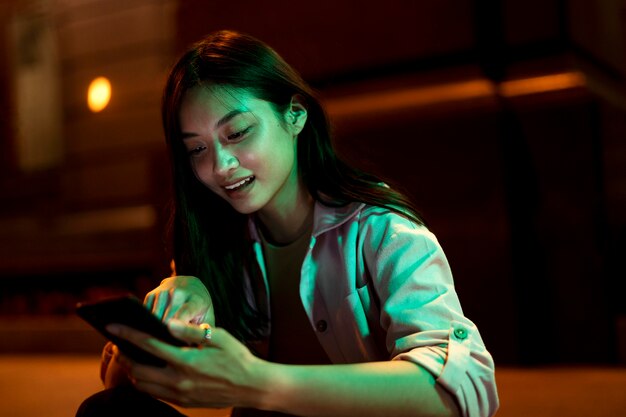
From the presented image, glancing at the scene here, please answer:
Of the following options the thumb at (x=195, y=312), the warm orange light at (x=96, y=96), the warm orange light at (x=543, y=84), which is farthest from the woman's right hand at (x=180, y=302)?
the warm orange light at (x=96, y=96)

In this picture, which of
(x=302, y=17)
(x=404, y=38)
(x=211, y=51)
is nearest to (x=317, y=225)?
(x=211, y=51)

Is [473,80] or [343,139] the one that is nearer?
[473,80]

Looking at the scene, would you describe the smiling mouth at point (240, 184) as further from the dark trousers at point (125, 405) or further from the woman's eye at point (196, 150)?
the dark trousers at point (125, 405)

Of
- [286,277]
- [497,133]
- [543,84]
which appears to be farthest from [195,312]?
[543,84]

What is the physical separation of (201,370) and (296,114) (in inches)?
28.4

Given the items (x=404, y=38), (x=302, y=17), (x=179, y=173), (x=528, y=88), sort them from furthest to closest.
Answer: (x=302, y=17) → (x=404, y=38) → (x=528, y=88) → (x=179, y=173)

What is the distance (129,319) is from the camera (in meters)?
0.97

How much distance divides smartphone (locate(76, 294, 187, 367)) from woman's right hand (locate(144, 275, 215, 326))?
0.23m

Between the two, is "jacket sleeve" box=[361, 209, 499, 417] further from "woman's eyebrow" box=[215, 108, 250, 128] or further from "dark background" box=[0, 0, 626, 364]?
"dark background" box=[0, 0, 626, 364]

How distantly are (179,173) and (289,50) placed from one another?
9.92ft

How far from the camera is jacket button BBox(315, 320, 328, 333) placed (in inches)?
57.3

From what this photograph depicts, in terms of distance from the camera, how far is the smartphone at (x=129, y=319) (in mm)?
941

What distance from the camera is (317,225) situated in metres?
1.47

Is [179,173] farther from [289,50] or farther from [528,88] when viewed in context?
[289,50]
